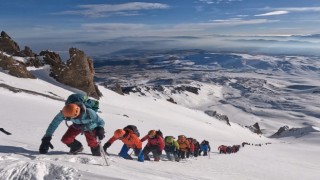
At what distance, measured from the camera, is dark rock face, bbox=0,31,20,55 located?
45406mm

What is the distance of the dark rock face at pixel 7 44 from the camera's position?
4541 centimetres

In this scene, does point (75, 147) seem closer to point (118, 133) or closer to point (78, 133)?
point (78, 133)

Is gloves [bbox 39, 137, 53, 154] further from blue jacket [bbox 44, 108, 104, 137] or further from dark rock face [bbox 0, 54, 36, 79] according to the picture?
dark rock face [bbox 0, 54, 36, 79]

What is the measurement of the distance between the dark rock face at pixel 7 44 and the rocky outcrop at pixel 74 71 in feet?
10.9

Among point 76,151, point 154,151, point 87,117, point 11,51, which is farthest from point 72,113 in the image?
point 11,51

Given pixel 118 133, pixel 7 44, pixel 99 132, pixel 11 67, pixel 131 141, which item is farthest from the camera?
pixel 7 44

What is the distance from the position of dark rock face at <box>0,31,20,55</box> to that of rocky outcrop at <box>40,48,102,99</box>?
332cm

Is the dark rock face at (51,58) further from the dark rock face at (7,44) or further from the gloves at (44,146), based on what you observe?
the gloves at (44,146)

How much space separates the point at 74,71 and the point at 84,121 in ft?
125

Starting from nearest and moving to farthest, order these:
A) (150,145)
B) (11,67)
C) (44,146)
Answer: (44,146)
(150,145)
(11,67)

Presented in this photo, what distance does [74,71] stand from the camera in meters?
45.1

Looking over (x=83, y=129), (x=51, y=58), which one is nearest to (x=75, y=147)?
(x=83, y=129)

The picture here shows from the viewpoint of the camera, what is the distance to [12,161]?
6.00 metres

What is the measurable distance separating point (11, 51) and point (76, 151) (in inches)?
1621
